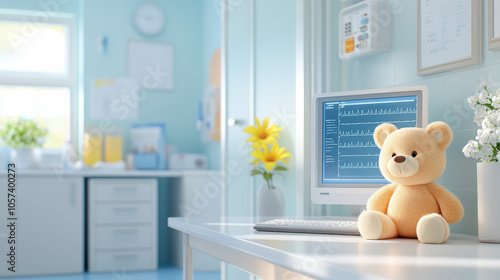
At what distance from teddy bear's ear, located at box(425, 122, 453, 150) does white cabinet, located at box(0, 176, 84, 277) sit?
3198 mm

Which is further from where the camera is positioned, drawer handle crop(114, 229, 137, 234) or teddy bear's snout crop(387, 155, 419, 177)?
drawer handle crop(114, 229, 137, 234)

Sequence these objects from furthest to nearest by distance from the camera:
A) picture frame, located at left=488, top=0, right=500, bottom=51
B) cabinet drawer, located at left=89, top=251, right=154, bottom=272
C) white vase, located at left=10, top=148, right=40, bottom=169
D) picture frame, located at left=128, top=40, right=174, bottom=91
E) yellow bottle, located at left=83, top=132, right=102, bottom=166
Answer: picture frame, located at left=128, top=40, right=174, bottom=91, yellow bottle, located at left=83, top=132, right=102, bottom=166, white vase, located at left=10, top=148, right=40, bottom=169, cabinet drawer, located at left=89, top=251, right=154, bottom=272, picture frame, located at left=488, top=0, right=500, bottom=51

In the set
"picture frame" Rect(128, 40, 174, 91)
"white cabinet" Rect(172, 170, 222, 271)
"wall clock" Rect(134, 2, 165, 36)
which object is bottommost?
"white cabinet" Rect(172, 170, 222, 271)

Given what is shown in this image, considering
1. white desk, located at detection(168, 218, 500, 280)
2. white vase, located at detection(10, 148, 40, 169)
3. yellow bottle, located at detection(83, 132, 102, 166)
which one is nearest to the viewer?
white desk, located at detection(168, 218, 500, 280)

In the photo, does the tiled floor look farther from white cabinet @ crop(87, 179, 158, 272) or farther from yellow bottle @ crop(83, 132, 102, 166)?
yellow bottle @ crop(83, 132, 102, 166)

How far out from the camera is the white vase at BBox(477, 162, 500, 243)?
1.32 meters

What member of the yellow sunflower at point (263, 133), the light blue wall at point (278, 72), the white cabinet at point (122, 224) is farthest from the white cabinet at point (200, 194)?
the yellow sunflower at point (263, 133)

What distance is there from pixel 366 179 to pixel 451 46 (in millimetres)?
453

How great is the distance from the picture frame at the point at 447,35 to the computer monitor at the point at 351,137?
16 cm

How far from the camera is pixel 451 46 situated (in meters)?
1.69

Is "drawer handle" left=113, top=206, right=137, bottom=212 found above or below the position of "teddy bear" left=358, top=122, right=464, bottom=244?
below

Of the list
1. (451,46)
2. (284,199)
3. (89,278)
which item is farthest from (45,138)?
(451,46)

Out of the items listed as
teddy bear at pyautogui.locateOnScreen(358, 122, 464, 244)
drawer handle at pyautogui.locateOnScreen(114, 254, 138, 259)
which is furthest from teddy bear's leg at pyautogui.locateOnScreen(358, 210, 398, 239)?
drawer handle at pyautogui.locateOnScreen(114, 254, 138, 259)

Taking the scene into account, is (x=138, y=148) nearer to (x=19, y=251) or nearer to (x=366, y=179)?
(x=19, y=251)
